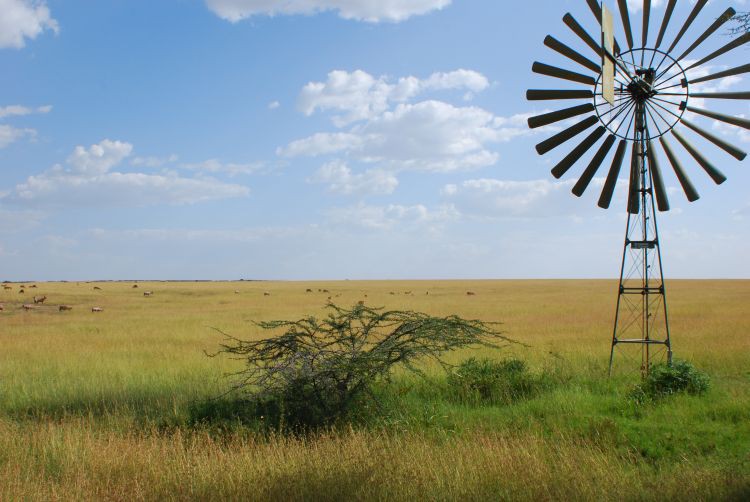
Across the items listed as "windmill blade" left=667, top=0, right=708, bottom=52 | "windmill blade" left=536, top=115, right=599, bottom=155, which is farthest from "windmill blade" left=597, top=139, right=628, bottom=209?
"windmill blade" left=667, top=0, right=708, bottom=52

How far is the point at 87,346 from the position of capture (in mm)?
21594

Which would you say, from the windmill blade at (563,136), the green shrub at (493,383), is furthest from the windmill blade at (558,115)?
the green shrub at (493,383)

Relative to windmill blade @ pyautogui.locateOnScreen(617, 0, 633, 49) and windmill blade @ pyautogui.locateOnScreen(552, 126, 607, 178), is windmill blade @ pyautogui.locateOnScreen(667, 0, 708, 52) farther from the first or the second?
windmill blade @ pyautogui.locateOnScreen(552, 126, 607, 178)

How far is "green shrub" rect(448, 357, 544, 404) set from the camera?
12.6m

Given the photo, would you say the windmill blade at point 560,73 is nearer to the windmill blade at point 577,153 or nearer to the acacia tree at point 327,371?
the windmill blade at point 577,153

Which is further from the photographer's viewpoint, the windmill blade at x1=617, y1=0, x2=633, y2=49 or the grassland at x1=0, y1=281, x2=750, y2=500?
the windmill blade at x1=617, y1=0, x2=633, y2=49

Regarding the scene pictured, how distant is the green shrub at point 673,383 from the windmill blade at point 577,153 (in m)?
4.89

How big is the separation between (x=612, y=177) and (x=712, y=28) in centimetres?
360

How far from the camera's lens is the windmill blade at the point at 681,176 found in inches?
556

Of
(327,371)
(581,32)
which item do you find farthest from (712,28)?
(327,371)

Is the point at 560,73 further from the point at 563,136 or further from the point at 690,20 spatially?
the point at 690,20

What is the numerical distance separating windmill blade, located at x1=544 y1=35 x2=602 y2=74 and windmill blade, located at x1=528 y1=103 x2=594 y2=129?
2.67 ft

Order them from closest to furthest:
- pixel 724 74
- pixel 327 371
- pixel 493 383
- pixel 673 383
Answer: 1. pixel 327 371
2. pixel 673 383
3. pixel 493 383
4. pixel 724 74

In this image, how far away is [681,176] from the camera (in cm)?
1425
